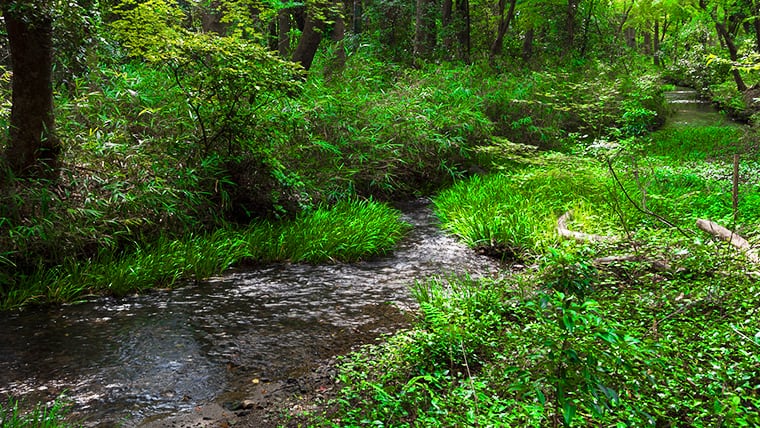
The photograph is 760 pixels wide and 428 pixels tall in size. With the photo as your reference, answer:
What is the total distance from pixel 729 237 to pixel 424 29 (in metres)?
10.5

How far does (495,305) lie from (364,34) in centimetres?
1224

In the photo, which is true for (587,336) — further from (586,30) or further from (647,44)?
(647,44)

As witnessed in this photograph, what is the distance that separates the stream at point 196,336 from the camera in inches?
116

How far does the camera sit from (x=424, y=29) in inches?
523

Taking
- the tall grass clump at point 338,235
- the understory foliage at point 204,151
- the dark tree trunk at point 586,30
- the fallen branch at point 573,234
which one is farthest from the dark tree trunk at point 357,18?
the fallen branch at point 573,234

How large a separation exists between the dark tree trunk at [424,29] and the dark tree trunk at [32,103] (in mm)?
10033

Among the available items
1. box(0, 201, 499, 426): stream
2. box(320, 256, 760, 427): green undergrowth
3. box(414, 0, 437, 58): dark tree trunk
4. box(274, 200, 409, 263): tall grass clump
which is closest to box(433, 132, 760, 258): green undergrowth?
box(0, 201, 499, 426): stream

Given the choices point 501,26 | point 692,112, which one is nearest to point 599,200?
point 501,26

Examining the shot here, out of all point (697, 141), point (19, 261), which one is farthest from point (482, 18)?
point (19, 261)

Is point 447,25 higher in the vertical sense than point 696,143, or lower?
higher

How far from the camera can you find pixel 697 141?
10.3 meters

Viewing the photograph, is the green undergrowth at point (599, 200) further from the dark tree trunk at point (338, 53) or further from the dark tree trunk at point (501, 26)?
the dark tree trunk at point (501, 26)

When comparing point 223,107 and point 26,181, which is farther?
point 223,107

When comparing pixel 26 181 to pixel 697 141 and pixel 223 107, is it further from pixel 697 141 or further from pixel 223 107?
pixel 697 141
